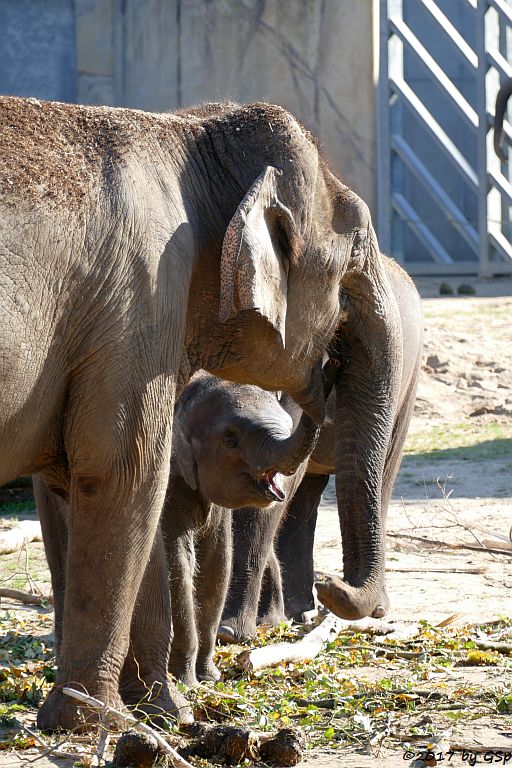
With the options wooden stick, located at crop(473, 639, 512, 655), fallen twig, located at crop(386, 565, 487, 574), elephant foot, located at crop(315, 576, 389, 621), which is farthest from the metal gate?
elephant foot, located at crop(315, 576, 389, 621)

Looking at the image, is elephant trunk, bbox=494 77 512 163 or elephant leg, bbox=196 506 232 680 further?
elephant trunk, bbox=494 77 512 163

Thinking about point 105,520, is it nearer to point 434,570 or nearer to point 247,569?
point 247,569

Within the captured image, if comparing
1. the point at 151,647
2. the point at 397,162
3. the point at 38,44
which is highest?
the point at 38,44

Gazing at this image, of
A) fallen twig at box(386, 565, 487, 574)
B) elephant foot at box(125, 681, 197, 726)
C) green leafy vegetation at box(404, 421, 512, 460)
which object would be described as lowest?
green leafy vegetation at box(404, 421, 512, 460)

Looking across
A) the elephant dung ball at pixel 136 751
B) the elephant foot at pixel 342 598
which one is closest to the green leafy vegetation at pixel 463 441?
the elephant foot at pixel 342 598

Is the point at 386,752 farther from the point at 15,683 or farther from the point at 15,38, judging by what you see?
the point at 15,38

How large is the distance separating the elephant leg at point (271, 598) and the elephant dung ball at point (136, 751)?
216 centimetres

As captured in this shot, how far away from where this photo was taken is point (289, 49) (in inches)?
650

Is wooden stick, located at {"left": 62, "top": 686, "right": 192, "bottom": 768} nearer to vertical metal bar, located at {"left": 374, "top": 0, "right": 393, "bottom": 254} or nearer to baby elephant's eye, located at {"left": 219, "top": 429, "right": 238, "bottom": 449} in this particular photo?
baby elephant's eye, located at {"left": 219, "top": 429, "right": 238, "bottom": 449}

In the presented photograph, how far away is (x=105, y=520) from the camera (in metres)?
3.30

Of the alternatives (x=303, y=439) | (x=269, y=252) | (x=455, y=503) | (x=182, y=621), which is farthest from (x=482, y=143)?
(x=269, y=252)

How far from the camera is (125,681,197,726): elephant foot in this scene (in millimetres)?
3586

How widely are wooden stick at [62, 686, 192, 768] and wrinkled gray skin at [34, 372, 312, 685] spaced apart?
2.88 ft

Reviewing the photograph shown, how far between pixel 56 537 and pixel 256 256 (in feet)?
4.05
